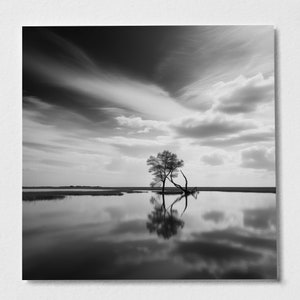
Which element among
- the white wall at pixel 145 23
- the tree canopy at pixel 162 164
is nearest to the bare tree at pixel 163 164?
the tree canopy at pixel 162 164

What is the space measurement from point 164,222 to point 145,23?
911 millimetres

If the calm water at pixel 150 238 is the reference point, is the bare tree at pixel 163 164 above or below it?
above

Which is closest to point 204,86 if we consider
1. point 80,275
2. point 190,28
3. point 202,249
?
point 190,28

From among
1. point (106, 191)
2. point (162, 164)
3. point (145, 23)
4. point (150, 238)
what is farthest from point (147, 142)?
point (145, 23)

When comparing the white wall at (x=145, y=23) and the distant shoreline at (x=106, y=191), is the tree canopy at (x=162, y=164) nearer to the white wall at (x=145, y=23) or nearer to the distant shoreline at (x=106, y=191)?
the distant shoreline at (x=106, y=191)

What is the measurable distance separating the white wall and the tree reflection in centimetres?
23

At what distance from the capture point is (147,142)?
1423 millimetres

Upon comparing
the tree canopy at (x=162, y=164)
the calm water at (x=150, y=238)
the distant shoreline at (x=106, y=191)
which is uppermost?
the tree canopy at (x=162, y=164)

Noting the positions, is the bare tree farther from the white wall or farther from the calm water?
the white wall

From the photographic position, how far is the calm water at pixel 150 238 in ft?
4.50

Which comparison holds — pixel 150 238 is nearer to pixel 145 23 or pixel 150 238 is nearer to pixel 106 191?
pixel 106 191

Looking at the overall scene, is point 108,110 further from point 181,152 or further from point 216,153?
point 216,153

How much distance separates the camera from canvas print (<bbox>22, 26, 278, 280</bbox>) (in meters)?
1.39

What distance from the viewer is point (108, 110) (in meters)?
1.42
